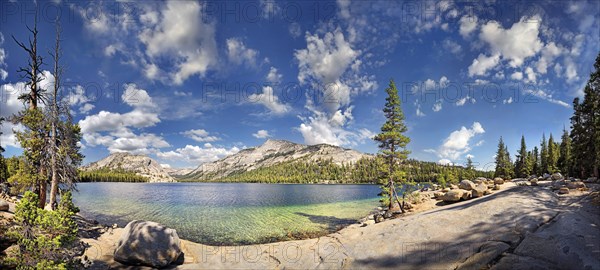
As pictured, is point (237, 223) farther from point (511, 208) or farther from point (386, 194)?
point (511, 208)

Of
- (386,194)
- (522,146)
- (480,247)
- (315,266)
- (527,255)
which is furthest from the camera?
(522,146)

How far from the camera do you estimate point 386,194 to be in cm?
3353

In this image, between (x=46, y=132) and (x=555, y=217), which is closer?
(x=555, y=217)

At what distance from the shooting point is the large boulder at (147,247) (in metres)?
15.4

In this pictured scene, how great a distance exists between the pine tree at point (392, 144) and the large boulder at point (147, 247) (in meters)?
25.3

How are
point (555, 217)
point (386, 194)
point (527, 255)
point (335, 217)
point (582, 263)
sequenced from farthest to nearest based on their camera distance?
point (335, 217) → point (386, 194) → point (555, 217) → point (527, 255) → point (582, 263)

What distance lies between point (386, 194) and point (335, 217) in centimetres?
1047

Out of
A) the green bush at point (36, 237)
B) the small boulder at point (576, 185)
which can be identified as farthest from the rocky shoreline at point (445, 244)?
the green bush at point (36, 237)

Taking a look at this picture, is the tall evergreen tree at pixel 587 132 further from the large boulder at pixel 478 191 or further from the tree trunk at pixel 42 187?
the tree trunk at pixel 42 187

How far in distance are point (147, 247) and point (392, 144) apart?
28.9 metres

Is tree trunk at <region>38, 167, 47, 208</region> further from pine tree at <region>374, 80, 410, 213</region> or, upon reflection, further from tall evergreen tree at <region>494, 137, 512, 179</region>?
tall evergreen tree at <region>494, 137, 512, 179</region>

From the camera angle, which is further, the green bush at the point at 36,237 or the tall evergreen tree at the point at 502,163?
the tall evergreen tree at the point at 502,163

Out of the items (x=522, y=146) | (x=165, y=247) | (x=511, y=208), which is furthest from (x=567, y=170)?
(x=165, y=247)

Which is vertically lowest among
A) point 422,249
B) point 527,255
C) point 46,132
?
point 422,249
